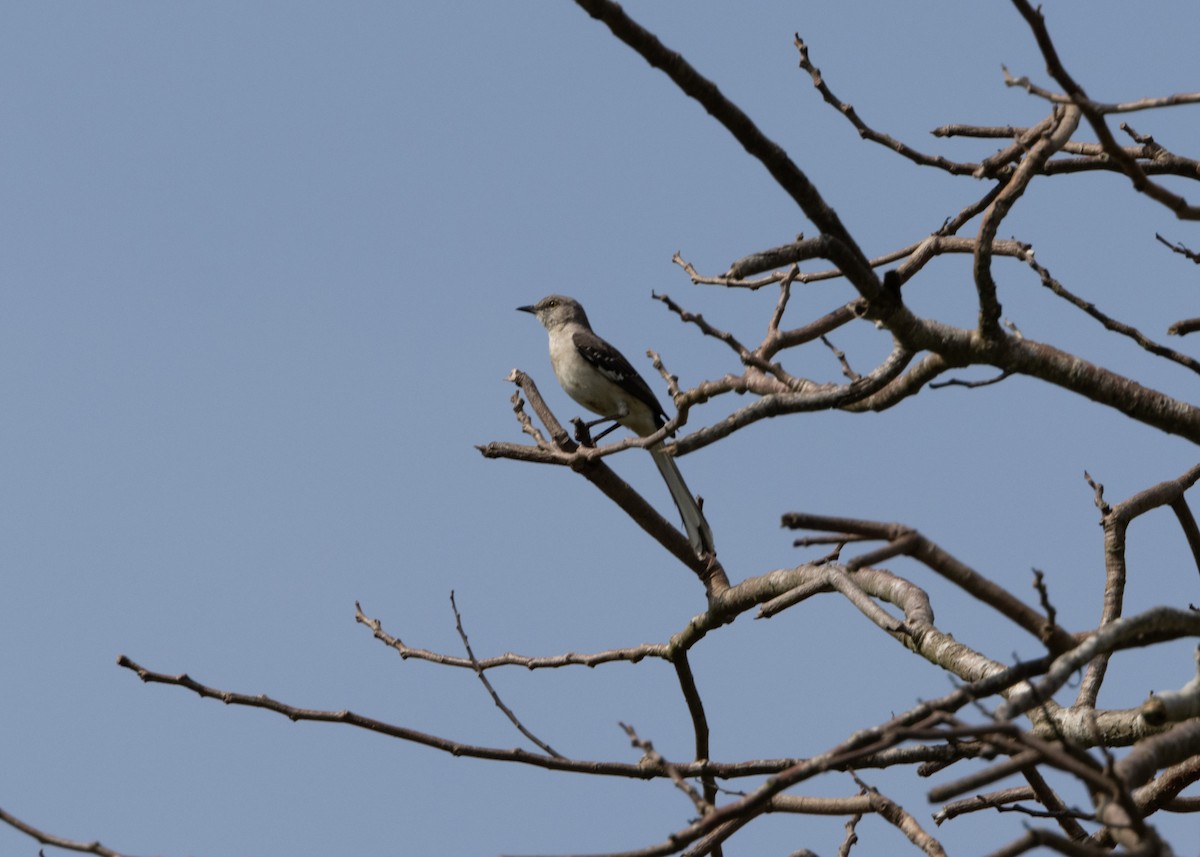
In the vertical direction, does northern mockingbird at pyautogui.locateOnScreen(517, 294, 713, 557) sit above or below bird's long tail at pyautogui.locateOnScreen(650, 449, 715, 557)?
above

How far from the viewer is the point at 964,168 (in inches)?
197

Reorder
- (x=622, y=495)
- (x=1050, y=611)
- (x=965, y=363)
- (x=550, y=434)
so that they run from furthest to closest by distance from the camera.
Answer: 1. (x=550, y=434)
2. (x=622, y=495)
3. (x=965, y=363)
4. (x=1050, y=611)

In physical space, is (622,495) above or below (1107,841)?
above

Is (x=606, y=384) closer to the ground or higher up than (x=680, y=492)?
higher up

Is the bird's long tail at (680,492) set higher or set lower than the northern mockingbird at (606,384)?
lower

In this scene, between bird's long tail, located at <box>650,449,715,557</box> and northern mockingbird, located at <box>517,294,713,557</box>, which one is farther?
northern mockingbird, located at <box>517,294,713,557</box>

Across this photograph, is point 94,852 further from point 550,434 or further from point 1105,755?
point 550,434

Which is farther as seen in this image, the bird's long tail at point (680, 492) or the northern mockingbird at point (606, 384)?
the northern mockingbird at point (606, 384)

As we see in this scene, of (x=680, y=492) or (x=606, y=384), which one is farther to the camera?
(x=606, y=384)

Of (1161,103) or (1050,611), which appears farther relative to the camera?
(1161,103)

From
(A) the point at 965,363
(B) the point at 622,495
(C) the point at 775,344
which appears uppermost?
(B) the point at 622,495

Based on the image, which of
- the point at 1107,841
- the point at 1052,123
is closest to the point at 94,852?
the point at 1107,841

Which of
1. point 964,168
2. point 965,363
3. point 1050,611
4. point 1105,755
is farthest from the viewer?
point 964,168

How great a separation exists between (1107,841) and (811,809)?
2.86 ft
